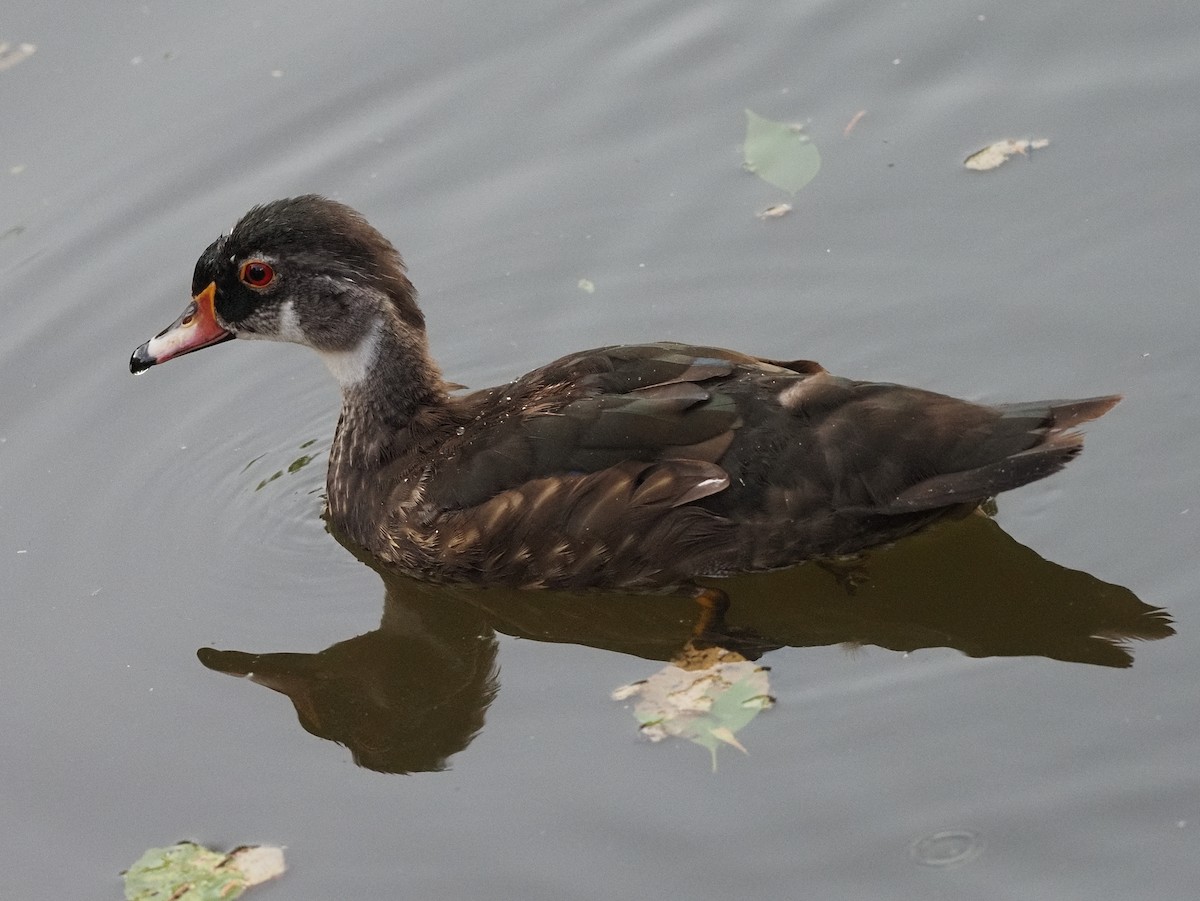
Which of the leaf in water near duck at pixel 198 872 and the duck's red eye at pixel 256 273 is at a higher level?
the duck's red eye at pixel 256 273

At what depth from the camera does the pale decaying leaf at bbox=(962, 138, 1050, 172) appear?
9977 mm

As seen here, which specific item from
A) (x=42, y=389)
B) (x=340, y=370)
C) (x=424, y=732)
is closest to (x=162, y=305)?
(x=42, y=389)

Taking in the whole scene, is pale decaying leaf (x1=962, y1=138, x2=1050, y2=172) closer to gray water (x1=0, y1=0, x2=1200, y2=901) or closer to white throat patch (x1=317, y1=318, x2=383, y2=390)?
gray water (x1=0, y1=0, x2=1200, y2=901)

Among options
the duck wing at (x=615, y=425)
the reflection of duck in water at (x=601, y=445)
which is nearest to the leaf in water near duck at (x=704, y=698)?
the reflection of duck in water at (x=601, y=445)

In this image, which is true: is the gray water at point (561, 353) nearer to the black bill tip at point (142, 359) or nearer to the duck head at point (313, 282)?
the black bill tip at point (142, 359)

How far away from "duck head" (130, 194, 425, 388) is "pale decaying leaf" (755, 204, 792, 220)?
2.42m

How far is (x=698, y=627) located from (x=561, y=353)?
7.29ft

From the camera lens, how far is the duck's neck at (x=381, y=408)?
827cm

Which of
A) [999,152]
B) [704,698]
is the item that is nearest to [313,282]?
[704,698]

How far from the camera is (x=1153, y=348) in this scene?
28.0 feet

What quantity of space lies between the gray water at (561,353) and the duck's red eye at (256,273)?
1.12 meters

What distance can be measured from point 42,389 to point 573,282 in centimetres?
295

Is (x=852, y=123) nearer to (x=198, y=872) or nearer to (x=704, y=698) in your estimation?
(x=704, y=698)

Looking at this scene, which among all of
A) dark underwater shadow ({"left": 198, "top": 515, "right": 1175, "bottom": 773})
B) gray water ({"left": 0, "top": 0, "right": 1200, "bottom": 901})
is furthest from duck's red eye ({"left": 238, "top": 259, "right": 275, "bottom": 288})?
dark underwater shadow ({"left": 198, "top": 515, "right": 1175, "bottom": 773})
